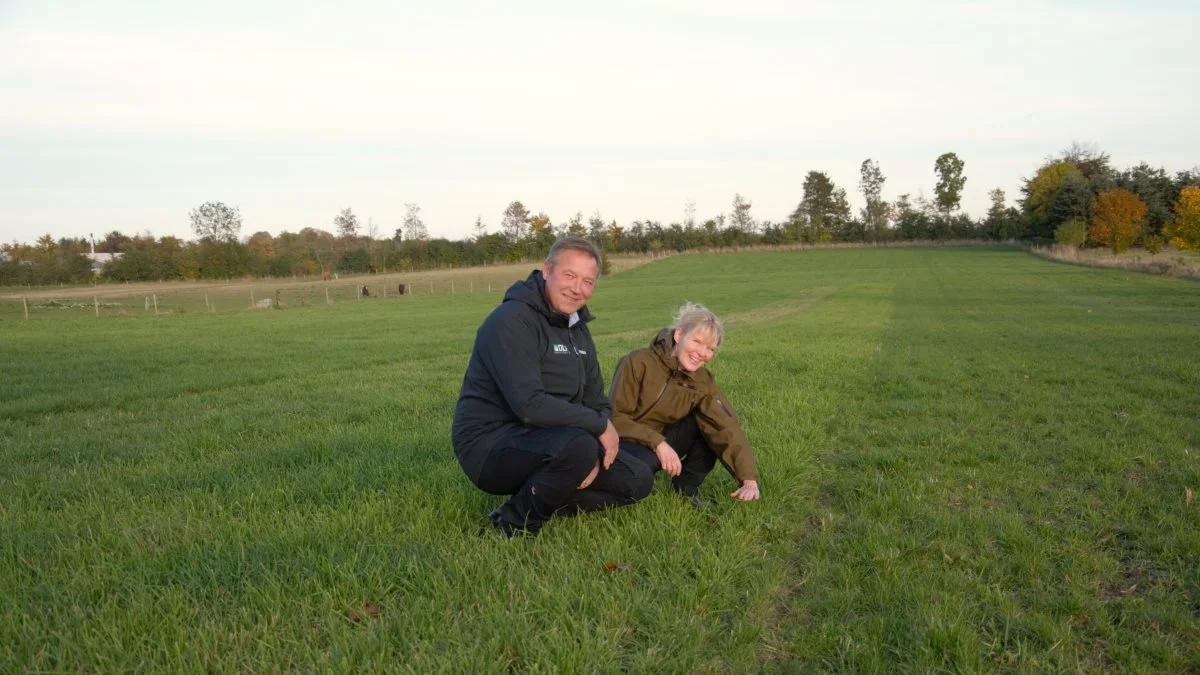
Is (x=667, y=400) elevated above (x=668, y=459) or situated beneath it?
elevated above

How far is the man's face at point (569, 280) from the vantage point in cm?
402

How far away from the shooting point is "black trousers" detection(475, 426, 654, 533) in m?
3.83

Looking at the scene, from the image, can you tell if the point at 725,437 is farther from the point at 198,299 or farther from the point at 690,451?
the point at 198,299

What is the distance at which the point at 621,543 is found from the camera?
13.1 feet

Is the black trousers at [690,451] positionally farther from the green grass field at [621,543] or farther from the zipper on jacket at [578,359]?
the zipper on jacket at [578,359]

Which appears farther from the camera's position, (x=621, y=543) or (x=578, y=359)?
(x=578, y=359)

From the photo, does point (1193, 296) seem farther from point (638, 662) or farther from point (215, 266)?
Result: point (215, 266)

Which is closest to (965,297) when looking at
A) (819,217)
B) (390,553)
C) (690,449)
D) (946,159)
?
(690,449)

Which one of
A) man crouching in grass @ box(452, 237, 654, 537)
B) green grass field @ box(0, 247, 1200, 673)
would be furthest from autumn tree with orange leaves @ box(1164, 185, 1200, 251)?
man crouching in grass @ box(452, 237, 654, 537)

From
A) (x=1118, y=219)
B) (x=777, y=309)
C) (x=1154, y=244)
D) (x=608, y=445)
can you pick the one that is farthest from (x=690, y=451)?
(x=1118, y=219)

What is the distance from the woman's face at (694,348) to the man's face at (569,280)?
2.78ft

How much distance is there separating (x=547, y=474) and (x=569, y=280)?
107 centimetres

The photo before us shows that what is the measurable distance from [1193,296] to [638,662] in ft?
103

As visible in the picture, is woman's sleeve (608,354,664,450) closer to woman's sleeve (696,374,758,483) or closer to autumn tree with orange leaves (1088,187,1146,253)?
woman's sleeve (696,374,758,483)
